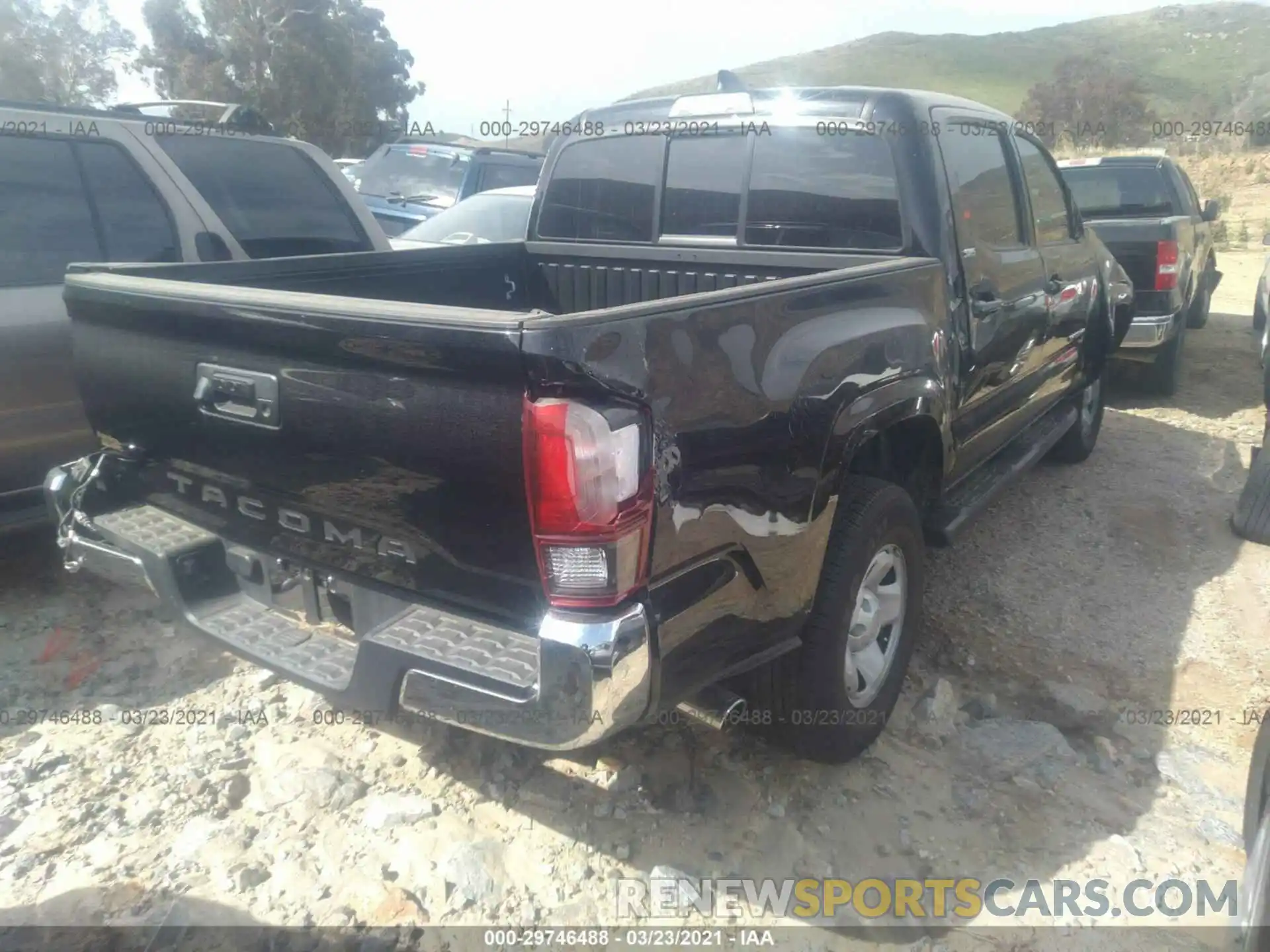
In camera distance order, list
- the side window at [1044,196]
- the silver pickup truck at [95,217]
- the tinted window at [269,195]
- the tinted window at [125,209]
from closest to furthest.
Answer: the silver pickup truck at [95,217]
the tinted window at [125,209]
the side window at [1044,196]
the tinted window at [269,195]

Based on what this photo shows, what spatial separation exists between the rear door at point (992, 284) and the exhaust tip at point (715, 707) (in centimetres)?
162

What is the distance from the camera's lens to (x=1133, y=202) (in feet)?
25.8

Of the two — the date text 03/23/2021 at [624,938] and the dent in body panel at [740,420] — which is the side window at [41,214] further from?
the date text 03/23/2021 at [624,938]

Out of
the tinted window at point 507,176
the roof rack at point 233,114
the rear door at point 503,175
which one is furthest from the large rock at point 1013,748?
the tinted window at point 507,176

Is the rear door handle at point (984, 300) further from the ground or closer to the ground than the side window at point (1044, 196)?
closer to the ground

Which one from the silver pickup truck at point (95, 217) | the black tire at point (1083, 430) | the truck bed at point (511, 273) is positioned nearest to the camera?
the truck bed at point (511, 273)

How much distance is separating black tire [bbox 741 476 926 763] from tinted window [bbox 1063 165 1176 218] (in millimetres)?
6232

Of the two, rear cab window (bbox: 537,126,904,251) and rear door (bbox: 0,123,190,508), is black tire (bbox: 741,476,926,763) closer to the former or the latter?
rear cab window (bbox: 537,126,904,251)

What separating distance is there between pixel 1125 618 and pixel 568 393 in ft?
10.1

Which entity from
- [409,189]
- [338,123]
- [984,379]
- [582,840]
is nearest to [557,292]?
[984,379]

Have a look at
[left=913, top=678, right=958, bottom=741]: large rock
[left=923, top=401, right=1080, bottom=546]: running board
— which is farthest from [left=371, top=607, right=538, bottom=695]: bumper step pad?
[left=923, top=401, right=1080, bottom=546]: running board

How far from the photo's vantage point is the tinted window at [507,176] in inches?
410

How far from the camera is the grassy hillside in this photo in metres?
55.7

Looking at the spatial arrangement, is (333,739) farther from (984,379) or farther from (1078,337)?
(1078,337)
